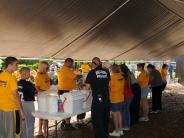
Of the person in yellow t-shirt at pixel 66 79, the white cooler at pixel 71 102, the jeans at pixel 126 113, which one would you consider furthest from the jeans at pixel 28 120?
the jeans at pixel 126 113

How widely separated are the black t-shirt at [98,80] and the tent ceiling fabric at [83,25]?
108 cm

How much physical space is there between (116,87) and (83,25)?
4.43ft

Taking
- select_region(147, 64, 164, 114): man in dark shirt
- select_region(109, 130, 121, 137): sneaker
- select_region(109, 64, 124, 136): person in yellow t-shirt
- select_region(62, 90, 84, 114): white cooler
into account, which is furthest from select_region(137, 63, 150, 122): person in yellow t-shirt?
select_region(62, 90, 84, 114): white cooler

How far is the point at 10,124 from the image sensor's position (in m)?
4.73

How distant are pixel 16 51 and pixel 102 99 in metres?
2.42

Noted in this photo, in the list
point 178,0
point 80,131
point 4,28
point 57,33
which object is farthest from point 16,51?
point 178,0

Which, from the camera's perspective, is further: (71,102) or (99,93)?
(99,93)

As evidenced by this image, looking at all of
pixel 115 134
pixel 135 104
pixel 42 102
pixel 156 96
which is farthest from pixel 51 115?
pixel 156 96

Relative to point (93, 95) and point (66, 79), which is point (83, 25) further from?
point (93, 95)

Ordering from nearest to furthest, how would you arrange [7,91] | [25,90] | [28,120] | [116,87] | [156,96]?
1. [7,91]
2. [25,90]
3. [28,120]
4. [116,87]
5. [156,96]

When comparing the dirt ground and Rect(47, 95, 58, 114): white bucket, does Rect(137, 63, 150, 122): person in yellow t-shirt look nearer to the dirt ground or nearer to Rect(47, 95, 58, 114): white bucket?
the dirt ground

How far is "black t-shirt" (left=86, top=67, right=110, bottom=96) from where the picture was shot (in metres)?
5.40

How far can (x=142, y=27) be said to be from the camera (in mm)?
7758

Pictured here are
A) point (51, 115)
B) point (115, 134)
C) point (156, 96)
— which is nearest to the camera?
point (51, 115)
